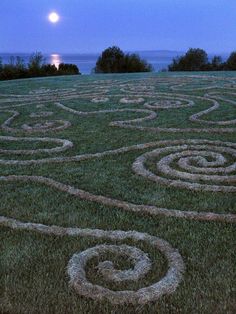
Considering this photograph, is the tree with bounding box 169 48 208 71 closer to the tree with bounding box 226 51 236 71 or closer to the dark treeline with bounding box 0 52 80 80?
the tree with bounding box 226 51 236 71

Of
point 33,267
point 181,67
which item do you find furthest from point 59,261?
point 181,67

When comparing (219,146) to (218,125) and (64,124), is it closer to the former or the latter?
(218,125)

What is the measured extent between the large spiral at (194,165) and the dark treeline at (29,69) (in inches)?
587

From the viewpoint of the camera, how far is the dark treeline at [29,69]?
1948 centimetres

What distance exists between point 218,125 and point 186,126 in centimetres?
44

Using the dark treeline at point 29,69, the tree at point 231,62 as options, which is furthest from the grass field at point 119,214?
the tree at point 231,62

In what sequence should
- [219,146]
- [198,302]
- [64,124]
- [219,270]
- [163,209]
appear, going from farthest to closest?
[64,124] → [219,146] → [163,209] → [219,270] → [198,302]

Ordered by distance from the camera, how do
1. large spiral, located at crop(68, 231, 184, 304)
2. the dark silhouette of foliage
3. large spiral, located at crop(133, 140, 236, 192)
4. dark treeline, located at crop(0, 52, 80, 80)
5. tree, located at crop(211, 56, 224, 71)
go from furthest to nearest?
tree, located at crop(211, 56, 224, 71)
the dark silhouette of foliage
dark treeline, located at crop(0, 52, 80, 80)
large spiral, located at crop(133, 140, 236, 192)
large spiral, located at crop(68, 231, 184, 304)

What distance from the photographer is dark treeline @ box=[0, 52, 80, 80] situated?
19484mm

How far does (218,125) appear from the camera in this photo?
22.1 feet

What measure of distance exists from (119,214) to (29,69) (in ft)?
56.4

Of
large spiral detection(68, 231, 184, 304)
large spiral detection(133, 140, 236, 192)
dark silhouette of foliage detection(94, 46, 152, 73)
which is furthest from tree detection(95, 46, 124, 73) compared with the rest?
large spiral detection(68, 231, 184, 304)

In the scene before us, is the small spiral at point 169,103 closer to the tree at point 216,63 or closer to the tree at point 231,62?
the tree at point 231,62

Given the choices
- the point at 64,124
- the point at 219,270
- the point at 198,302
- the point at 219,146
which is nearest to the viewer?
the point at 198,302
